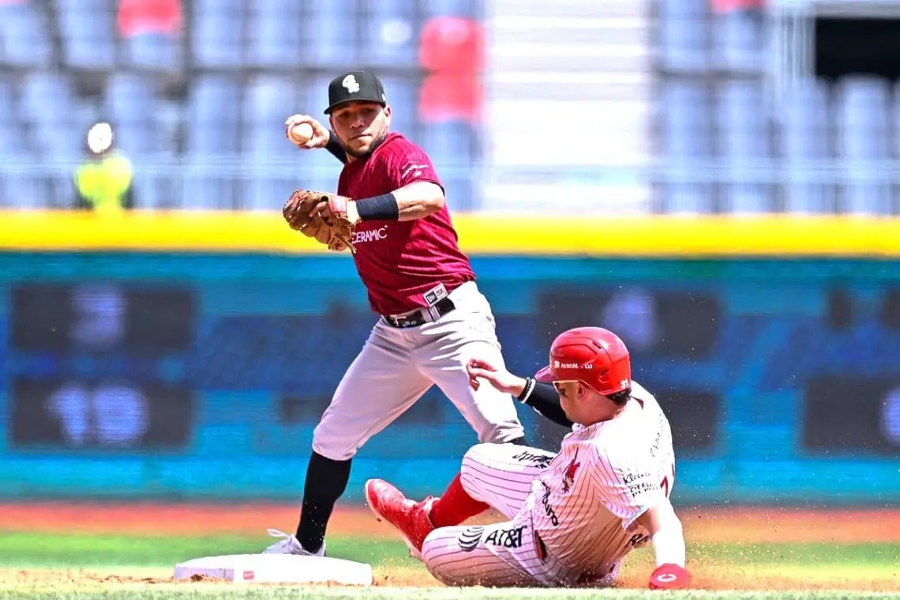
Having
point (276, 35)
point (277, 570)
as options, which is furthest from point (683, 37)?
point (277, 570)

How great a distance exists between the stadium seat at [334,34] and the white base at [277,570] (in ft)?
25.0

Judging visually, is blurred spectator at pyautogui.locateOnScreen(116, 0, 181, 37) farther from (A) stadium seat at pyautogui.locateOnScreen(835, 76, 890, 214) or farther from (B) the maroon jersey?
(B) the maroon jersey

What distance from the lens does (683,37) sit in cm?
1216

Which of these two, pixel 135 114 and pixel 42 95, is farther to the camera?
pixel 42 95

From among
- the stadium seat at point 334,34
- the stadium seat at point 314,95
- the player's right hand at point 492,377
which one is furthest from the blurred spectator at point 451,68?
the player's right hand at point 492,377

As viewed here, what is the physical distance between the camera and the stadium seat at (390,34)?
11961 mm

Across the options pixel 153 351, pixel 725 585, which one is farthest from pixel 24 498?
pixel 725 585

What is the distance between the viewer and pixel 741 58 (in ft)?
39.8

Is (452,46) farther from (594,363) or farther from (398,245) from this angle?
(594,363)

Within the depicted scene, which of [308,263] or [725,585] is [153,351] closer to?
[308,263]

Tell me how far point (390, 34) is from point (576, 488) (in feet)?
27.8

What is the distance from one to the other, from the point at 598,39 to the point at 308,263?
19.1 ft

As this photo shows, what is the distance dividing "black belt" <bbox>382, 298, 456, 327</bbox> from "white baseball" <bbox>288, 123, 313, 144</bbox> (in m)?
0.73

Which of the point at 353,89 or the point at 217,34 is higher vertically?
the point at 217,34
